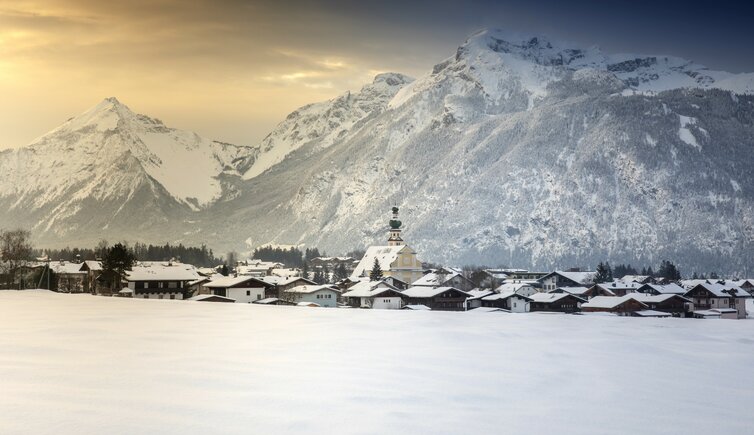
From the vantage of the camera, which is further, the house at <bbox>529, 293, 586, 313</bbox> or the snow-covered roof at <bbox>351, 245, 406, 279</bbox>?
the snow-covered roof at <bbox>351, 245, 406, 279</bbox>

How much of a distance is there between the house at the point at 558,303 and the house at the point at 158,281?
5510 centimetres

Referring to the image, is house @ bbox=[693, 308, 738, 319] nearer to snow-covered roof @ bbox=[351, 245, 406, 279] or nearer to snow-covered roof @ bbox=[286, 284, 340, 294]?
snow-covered roof @ bbox=[286, 284, 340, 294]

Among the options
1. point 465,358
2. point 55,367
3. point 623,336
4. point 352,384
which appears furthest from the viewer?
point 623,336

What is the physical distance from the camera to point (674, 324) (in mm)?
33594

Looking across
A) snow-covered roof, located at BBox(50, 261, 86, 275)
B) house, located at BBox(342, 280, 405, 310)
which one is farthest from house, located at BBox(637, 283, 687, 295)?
snow-covered roof, located at BBox(50, 261, 86, 275)

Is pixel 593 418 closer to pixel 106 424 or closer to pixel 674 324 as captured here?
pixel 106 424

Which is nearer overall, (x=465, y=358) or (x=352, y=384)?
(x=352, y=384)

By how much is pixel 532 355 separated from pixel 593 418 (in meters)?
7.97

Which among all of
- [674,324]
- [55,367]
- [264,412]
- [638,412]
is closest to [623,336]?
[674,324]

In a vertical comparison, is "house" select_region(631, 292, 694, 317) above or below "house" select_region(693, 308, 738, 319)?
above

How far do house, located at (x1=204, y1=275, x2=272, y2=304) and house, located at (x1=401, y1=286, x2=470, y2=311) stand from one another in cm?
2364

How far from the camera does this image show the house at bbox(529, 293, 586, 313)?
106625 millimetres

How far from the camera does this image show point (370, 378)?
18625 millimetres

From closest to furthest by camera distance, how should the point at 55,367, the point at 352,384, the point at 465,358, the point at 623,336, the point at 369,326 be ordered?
the point at 352,384 < the point at 55,367 < the point at 465,358 < the point at 623,336 < the point at 369,326
